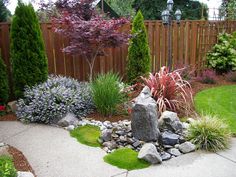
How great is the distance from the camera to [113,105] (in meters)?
5.13

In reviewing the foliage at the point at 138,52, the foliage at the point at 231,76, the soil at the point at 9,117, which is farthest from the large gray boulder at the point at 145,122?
the foliage at the point at 231,76

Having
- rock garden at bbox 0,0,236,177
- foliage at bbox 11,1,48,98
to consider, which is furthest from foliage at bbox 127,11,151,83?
foliage at bbox 11,1,48,98

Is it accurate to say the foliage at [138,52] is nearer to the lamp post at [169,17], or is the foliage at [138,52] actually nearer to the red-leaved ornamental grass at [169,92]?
the lamp post at [169,17]

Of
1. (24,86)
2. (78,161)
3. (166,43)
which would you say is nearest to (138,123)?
(78,161)

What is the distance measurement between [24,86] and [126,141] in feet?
8.47

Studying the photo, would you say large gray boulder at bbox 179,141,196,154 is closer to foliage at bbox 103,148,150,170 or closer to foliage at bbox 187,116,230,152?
foliage at bbox 187,116,230,152

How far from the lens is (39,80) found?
5598 millimetres

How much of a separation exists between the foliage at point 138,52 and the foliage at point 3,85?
2872 mm

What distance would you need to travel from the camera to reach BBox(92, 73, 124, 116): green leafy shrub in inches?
198

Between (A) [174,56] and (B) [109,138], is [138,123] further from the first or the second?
(A) [174,56]

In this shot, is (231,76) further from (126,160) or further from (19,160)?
(19,160)

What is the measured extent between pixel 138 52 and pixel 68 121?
282 centimetres

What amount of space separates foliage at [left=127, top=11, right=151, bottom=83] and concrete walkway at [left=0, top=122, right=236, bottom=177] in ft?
9.85

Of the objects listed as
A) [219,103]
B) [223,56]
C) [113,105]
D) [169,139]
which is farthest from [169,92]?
[223,56]
